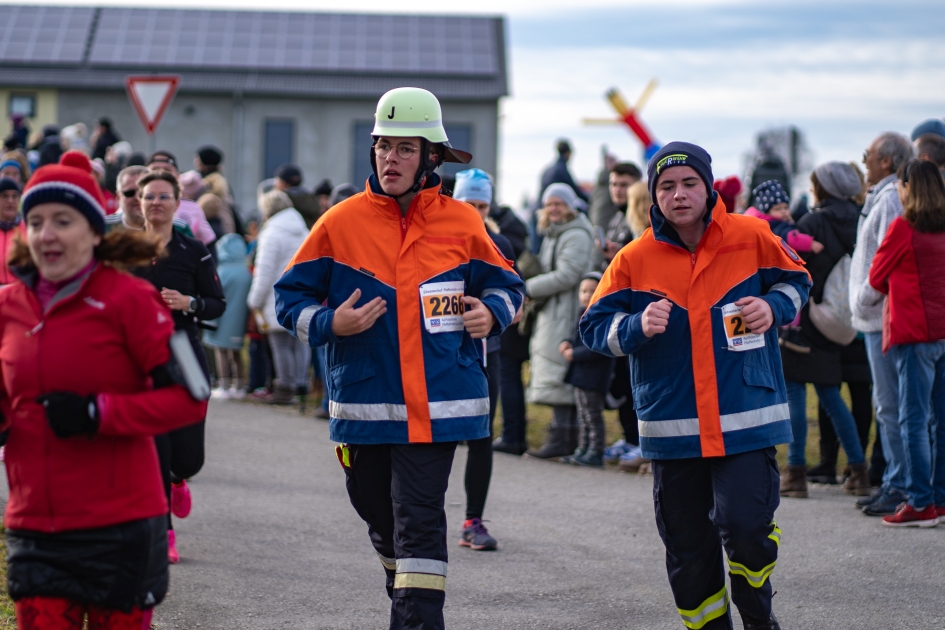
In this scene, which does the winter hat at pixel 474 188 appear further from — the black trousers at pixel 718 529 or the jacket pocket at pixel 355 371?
the black trousers at pixel 718 529

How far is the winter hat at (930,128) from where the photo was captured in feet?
29.0

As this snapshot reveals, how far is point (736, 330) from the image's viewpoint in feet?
15.8

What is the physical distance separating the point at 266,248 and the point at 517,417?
364 centimetres

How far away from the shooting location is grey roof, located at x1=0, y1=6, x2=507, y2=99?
118ft

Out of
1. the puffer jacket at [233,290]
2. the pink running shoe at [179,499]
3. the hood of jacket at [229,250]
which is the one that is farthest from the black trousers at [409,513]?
the hood of jacket at [229,250]

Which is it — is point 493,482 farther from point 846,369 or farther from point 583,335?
point 583,335

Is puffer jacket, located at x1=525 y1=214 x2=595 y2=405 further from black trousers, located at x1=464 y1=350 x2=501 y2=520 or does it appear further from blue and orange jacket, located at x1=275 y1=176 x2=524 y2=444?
Result: blue and orange jacket, located at x1=275 y1=176 x2=524 y2=444

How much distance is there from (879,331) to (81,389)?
5.98 metres

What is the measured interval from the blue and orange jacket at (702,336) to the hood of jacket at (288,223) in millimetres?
8276

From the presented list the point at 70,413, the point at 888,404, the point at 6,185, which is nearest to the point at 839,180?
the point at 888,404

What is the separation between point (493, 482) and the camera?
9664mm

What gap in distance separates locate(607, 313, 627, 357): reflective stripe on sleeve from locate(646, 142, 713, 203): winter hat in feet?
1.73

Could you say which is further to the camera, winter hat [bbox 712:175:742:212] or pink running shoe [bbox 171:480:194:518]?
winter hat [bbox 712:175:742:212]

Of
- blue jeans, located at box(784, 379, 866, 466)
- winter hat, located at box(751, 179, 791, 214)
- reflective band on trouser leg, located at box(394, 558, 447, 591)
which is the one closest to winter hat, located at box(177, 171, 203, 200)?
winter hat, located at box(751, 179, 791, 214)
